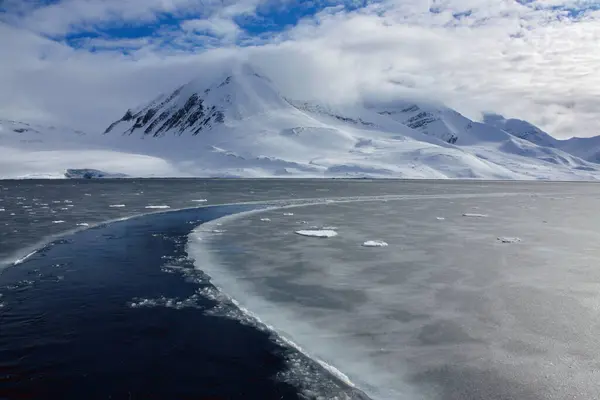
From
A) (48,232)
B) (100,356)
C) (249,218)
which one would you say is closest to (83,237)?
(48,232)

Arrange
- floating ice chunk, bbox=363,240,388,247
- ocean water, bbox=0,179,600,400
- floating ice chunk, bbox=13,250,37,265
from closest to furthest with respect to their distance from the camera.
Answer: ocean water, bbox=0,179,600,400, floating ice chunk, bbox=13,250,37,265, floating ice chunk, bbox=363,240,388,247

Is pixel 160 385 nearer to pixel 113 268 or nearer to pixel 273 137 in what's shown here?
pixel 113 268

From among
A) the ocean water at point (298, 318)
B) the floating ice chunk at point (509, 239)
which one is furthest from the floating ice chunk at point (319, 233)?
the floating ice chunk at point (509, 239)

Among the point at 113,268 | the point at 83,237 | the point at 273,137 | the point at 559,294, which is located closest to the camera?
the point at 559,294

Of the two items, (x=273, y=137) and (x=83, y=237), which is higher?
(x=273, y=137)

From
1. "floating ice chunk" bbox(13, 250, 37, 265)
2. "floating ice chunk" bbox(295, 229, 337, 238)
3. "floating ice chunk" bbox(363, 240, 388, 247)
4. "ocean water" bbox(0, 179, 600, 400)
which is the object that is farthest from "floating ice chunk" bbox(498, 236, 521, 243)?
"floating ice chunk" bbox(13, 250, 37, 265)

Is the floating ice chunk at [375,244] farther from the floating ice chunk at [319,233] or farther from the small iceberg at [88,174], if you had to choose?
the small iceberg at [88,174]

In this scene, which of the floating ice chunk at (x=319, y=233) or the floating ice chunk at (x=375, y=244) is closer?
the floating ice chunk at (x=375, y=244)

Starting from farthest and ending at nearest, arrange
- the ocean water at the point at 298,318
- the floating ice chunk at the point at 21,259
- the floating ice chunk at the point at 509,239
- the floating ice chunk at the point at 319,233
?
the floating ice chunk at the point at 319,233 → the floating ice chunk at the point at 509,239 → the floating ice chunk at the point at 21,259 → the ocean water at the point at 298,318

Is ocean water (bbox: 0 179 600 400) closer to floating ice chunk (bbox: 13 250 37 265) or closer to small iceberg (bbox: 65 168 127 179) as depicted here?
Answer: floating ice chunk (bbox: 13 250 37 265)
